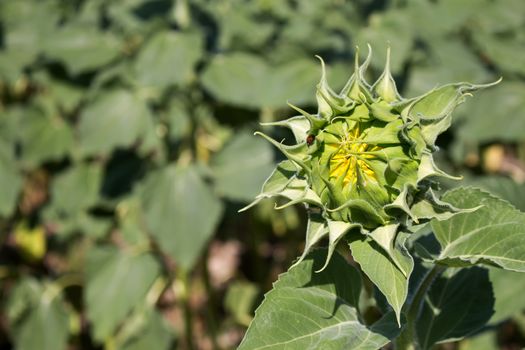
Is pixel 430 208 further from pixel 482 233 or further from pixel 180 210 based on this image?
pixel 180 210

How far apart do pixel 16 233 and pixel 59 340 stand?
0.63 meters

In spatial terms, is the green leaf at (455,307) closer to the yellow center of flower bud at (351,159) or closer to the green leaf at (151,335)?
the yellow center of flower bud at (351,159)

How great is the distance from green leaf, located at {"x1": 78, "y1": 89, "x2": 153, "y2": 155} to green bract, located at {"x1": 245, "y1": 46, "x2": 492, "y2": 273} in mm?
1574

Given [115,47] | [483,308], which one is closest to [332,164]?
[483,308]

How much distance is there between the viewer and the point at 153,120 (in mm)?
2584

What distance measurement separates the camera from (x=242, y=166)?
8.39 feet

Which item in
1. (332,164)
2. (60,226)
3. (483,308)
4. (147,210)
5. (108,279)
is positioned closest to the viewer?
(332,164)

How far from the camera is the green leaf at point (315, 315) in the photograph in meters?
1.07

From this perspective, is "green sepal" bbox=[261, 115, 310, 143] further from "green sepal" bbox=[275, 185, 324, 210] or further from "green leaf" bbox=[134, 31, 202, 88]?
"green leaf" bbox=[134, 31, 202, 88]

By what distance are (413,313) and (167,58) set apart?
4.67ft

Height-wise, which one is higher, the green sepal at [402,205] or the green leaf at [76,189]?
the green sepal at [402,205]

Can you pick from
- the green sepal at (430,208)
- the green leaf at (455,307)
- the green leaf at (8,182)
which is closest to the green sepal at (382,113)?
the green sepal at (430,208)

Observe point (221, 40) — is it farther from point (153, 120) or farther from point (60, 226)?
point (60, 226)

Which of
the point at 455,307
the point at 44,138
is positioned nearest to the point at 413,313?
the point at 455,307
